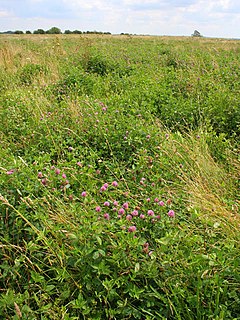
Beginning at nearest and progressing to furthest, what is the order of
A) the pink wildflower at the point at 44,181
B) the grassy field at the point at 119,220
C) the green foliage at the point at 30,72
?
1. the grassy field at the point at 119,220
2. the pink wildflower at the point at 44,181
3. the green foliage at the point at 30,72

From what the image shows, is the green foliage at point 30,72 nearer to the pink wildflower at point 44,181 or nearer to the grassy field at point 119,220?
the grassy field at point 119,220

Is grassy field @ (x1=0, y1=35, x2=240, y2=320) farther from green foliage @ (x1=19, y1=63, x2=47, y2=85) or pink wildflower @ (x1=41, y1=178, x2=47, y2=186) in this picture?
green foliage @ (x1=19, y1=63, x2=47, y2=85)

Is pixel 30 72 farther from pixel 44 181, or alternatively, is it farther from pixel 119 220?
pixel 119 220

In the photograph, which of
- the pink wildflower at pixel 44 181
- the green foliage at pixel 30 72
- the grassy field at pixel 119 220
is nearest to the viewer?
the grassy field at pixel 119 220

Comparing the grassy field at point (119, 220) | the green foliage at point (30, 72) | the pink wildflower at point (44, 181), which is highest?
the green foliage at point (30, 72)

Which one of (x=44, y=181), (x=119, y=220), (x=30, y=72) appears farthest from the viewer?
(x=30, y=72)

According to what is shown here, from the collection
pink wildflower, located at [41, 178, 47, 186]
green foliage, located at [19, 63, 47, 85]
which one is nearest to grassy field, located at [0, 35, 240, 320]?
pink wildflower, located at [41, 178, 47, 186]

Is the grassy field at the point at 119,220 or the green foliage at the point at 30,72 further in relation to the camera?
the green foliage at the point at 30,72

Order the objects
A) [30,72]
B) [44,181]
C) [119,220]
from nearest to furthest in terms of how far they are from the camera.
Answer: [119,220] < [44,181] < [30,72]

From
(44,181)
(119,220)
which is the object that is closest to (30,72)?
(44,181)

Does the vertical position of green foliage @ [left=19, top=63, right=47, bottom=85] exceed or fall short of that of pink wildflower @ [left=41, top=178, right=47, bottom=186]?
it exceeds it

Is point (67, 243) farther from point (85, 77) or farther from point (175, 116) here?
point (85, 77)

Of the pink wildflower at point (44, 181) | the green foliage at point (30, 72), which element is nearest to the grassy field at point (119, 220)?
the pink wildflower at point (44, 181)

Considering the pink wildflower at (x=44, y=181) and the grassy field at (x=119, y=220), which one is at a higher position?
the pink wildflower at (x=44, y=181)
